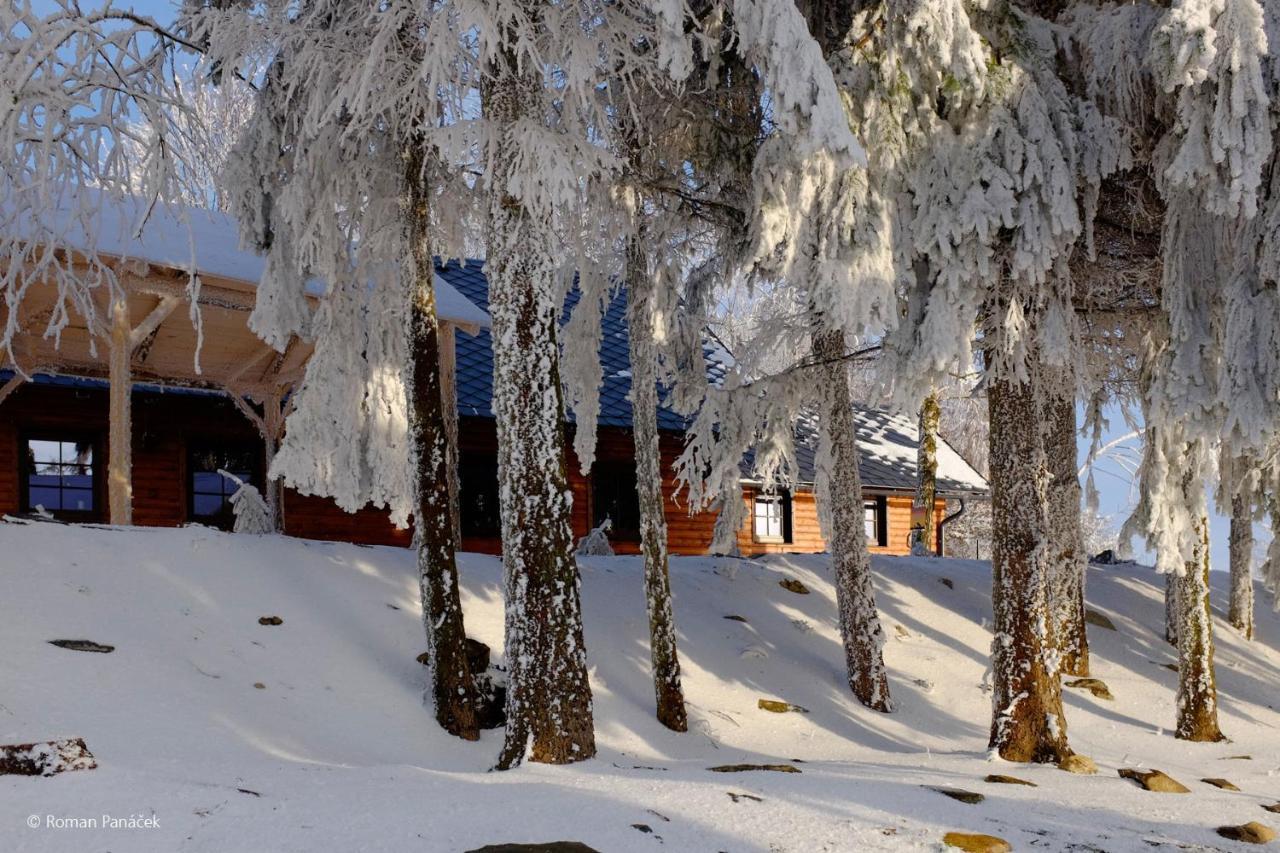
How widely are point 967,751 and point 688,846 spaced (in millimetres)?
7313

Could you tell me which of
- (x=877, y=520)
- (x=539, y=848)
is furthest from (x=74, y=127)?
(x=877, y=520)

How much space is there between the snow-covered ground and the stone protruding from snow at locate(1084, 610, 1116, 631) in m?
0.19

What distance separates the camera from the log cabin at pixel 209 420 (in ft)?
44.8

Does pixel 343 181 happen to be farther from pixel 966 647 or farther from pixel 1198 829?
pixel 966 647

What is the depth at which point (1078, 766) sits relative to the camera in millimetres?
10039

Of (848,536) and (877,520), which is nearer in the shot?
(848,536)

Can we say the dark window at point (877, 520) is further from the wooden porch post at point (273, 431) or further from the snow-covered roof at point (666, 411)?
the wooden porch post at point (273, 431)

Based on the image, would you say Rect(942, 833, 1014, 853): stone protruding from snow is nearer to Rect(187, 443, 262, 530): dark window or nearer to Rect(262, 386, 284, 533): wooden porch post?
Rect(262, 386, 284, 533): wooden porch post

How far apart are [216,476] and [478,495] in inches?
183

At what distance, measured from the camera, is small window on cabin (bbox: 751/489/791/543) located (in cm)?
2536

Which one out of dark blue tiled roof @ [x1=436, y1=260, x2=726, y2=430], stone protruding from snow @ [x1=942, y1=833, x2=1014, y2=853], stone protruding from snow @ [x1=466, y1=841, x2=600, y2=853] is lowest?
stone protruding from snow @ [x1=942, y1=833, x2=1014, y2=853]

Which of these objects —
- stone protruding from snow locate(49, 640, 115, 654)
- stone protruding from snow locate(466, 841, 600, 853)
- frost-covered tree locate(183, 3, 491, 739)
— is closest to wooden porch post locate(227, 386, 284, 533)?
frost-covered tree locate(183, 3, 491, 739)

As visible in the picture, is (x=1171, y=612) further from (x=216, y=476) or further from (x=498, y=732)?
(x=216, y=476)

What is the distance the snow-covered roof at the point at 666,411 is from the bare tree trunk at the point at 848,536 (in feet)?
20.4
